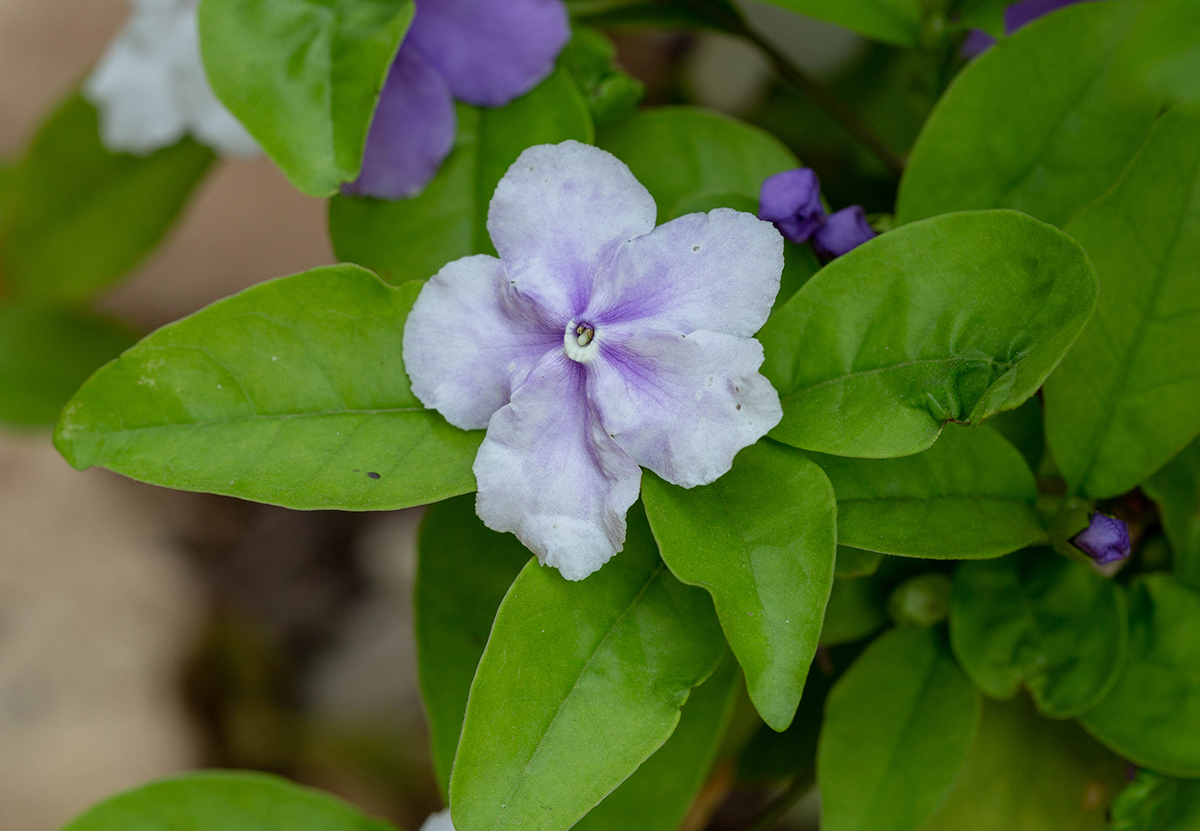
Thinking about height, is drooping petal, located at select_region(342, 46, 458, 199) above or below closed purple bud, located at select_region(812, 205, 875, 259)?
above

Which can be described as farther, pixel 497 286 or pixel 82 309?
pixel 82 309

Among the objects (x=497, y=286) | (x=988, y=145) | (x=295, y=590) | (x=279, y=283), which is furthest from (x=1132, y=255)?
(x=295, y=590)

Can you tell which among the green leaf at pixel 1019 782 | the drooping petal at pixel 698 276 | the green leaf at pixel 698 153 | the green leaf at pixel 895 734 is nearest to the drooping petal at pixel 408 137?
the green leaf at pixel 698 153

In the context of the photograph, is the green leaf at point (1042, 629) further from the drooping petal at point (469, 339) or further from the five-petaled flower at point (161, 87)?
the five-petaled flower at point (161, 87)

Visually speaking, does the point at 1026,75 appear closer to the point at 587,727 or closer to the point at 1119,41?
the point at 1119,41

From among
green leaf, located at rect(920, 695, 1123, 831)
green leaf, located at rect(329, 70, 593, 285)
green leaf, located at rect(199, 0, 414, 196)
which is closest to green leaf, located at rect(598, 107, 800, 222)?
green leaf, located at rect(329, 70, 593, 285)

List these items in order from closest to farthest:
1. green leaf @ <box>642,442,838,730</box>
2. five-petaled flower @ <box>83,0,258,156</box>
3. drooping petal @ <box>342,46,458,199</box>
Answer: green leaf @ <box>642,442,838,730</box>, drooping petal @ <box>342,46,458,199</box>, five-petaled flower @ <box>83,0,258,156</box>

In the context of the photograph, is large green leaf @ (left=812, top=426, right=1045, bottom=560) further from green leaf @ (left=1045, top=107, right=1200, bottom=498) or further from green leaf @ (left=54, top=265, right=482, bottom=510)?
green leaf @ (left=54, top=265, right=482, bottom=510)
